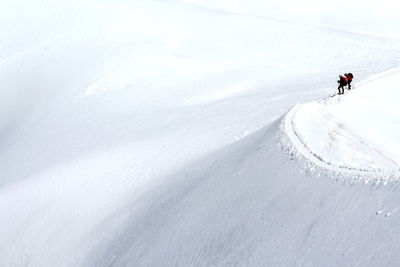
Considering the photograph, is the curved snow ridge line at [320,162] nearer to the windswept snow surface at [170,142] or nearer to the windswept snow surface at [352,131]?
the windswept snow surface at [352,131]

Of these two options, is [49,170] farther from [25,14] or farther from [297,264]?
[25,14]

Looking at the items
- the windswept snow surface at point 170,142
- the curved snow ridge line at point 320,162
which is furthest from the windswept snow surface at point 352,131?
the windswept snow surface at point 170,142

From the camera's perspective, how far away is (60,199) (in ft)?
80.2

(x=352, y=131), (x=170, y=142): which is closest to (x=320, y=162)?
(x=352, y=131)

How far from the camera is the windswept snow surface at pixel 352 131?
16.8m

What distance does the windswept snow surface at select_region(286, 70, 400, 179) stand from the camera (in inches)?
662

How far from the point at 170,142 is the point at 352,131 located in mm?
9109

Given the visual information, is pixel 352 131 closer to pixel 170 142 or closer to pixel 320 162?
pixel 320 162

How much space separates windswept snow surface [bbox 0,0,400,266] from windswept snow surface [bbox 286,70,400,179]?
0.70 m

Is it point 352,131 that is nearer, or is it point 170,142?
point 352,131

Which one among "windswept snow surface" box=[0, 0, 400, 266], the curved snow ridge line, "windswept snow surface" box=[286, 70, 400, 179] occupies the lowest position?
"windswept snow surface" box=[0, 0, 400, 266]

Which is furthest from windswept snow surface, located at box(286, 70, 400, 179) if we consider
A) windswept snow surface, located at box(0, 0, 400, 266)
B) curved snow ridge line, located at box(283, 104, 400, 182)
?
windswept snow surface, located at box(0, 0, 400, 266)

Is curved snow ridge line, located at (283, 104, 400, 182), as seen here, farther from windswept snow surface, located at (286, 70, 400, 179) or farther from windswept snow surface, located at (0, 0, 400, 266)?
windswept snow surface, located at (0, 0, 400, 266)

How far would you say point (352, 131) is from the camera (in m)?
20.1
